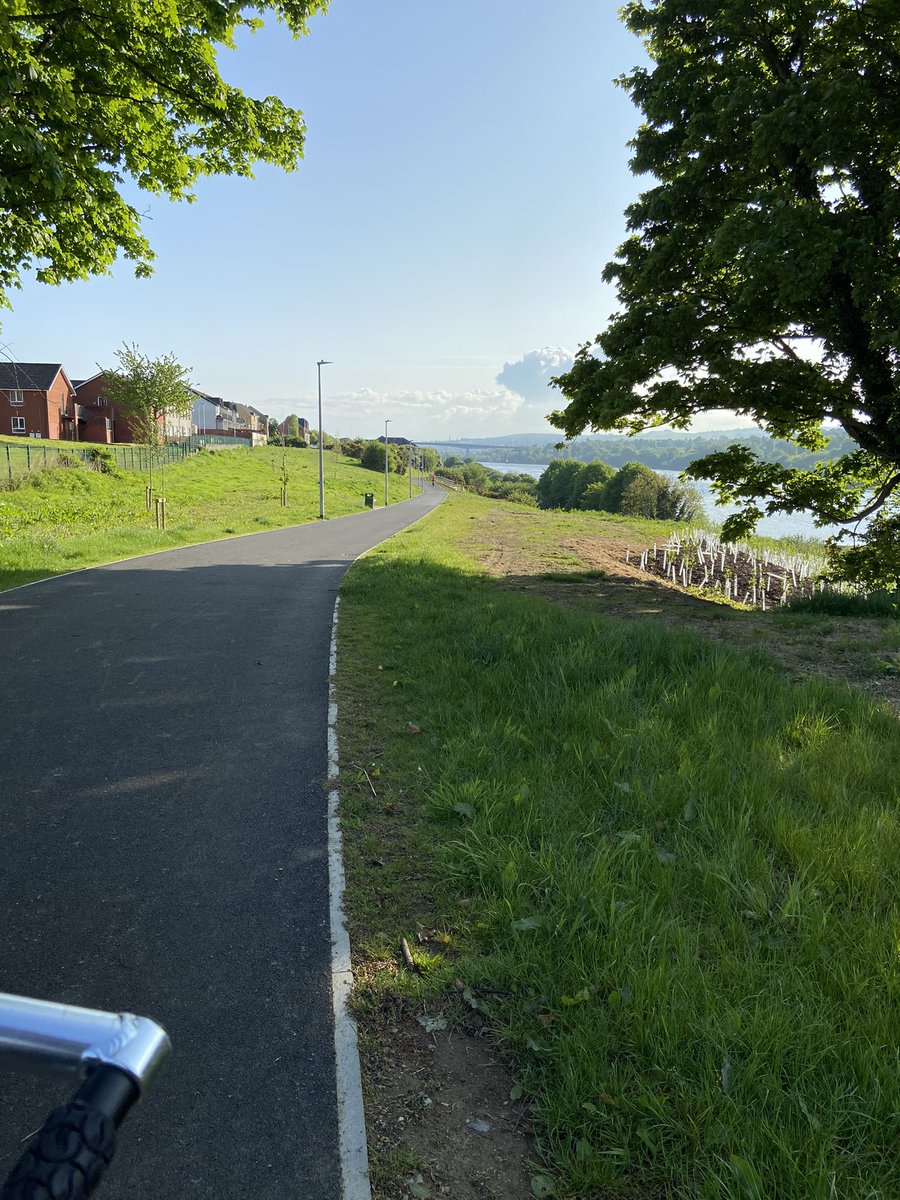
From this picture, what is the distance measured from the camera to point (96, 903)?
365cm

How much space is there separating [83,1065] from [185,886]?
339cm

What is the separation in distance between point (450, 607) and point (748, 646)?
4.31m

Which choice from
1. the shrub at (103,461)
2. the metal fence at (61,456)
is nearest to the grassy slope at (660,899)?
the metal fence at (61,456)

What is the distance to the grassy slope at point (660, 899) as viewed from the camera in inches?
91.4

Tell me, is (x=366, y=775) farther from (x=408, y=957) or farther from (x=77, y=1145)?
(x=77, y=1145)

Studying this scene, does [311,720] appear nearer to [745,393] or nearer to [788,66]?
[745,393]

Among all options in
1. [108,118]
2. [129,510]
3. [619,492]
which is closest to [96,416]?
[129,510]

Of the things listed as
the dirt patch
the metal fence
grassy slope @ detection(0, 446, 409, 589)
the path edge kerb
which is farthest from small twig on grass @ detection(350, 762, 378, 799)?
the metal fence

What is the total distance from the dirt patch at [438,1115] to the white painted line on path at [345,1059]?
0.04 meters

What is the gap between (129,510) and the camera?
2702 centimetres

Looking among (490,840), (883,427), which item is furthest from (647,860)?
(883,427)

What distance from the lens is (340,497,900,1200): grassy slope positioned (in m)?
2.32

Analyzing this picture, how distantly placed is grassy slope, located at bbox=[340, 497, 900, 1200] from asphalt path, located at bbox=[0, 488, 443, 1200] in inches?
17.2

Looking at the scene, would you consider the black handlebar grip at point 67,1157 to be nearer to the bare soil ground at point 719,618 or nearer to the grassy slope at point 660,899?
the grassy slope at point 660,899
